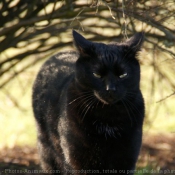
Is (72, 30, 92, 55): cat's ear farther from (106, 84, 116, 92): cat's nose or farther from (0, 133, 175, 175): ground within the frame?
(0, 133, 175, 175): ground

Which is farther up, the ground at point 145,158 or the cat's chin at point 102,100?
the cat's chin at point 102,100

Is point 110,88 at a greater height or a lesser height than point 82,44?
lesser

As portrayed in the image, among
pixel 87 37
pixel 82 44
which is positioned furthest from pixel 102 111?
pixel 87 37

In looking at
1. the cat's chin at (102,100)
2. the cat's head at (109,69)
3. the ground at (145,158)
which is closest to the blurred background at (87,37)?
the ground at (145,158)

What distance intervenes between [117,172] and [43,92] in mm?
1066

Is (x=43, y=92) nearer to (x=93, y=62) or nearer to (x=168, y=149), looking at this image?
(x=93, y=62)

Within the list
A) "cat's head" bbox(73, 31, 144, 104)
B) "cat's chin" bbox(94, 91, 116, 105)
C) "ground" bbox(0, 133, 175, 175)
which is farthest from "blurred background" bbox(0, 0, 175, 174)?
"cat's chin" bbox(94, 91, 116, 105)

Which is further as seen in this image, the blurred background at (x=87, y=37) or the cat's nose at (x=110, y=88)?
the blurred background at (x=87, y=37)

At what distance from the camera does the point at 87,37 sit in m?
4.90

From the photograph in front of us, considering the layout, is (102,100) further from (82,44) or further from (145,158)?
(145,158)

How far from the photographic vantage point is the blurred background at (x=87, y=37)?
11.5 ft

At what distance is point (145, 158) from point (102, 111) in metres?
2.25

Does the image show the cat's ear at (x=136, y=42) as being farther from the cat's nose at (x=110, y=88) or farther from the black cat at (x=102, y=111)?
the cat's nose at (x=110, y=88)

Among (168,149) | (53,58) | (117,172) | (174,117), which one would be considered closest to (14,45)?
(53,58)
